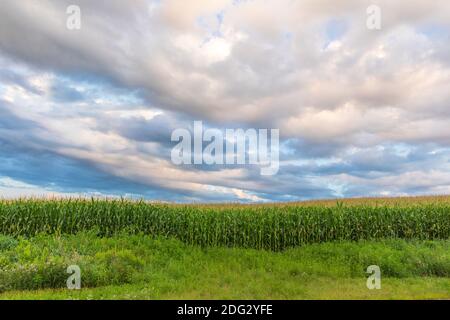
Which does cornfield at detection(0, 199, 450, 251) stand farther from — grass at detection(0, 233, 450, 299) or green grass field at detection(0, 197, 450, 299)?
grass at detection(0, 233, 450, 299)

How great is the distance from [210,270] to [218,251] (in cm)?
437

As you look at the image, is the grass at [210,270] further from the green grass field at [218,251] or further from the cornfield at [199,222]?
the cornfield at [199,222]

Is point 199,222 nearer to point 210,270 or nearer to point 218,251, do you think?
point 218,251

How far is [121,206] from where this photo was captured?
26.6 metres

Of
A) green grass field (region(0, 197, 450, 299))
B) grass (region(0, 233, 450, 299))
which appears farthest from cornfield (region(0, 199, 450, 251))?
grass (region(0, 233, 450, 299))

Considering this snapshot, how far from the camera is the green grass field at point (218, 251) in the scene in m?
15.4

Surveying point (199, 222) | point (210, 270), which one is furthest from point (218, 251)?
point (210, 270)

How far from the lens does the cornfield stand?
2511 centimetres

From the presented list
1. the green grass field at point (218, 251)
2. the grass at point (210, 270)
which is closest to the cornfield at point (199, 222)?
the green grass field at point (218, 251)

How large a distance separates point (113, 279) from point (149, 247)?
538cm

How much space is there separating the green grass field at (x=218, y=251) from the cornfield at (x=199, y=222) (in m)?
0.07

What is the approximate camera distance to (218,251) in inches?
894

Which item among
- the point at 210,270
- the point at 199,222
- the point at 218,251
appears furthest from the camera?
the point at 199,222
